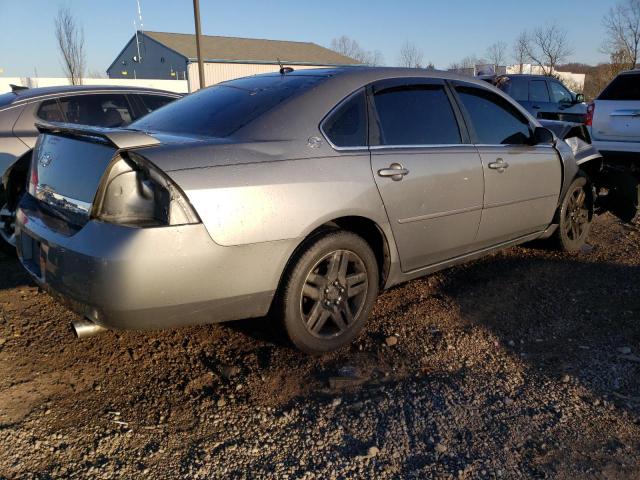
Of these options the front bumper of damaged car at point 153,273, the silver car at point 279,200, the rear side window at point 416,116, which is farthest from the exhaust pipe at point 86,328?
the rear side window at point 416,116

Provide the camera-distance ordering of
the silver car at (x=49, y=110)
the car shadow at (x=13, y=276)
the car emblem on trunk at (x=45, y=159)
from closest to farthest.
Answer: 1. the car emblem on trunk at (x=45, y=159)
2. the car shadow at (x=13, y=276)
3. the silver car at (x=49, y=110)

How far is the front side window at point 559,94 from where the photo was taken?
44.0ft

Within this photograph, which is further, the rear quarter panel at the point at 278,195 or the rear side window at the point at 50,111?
the rear side window at the point at 50,111

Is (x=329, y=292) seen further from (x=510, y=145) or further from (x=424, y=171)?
(x=510, y=145)

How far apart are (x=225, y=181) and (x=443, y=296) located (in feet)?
7.24

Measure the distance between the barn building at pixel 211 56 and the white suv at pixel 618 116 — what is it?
105 ft

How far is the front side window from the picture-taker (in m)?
Result: 13.4

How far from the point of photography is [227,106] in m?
3.27

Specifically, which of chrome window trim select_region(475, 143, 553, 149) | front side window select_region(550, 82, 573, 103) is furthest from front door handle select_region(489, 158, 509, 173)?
front side window select_region(550, 82, 573, 103)

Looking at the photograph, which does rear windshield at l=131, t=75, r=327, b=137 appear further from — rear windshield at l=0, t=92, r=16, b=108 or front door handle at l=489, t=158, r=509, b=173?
rear windshield at l=0, t=92, r=16, b=108

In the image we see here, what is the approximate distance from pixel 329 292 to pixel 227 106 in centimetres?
128

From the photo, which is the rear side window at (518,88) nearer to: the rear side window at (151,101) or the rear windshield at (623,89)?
the rear windshield at (623,89)

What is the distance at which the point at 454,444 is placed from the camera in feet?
7.86

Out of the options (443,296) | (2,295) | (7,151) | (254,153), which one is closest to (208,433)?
(254,153)
